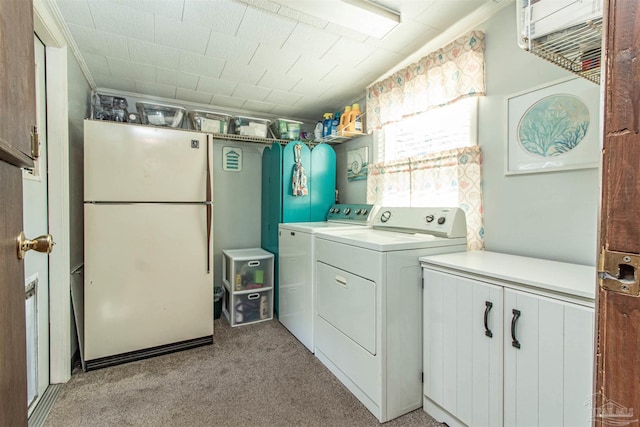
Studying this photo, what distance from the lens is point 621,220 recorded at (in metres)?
0.44

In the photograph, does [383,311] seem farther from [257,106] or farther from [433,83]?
[257,106]

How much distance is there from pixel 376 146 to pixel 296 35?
1.19m

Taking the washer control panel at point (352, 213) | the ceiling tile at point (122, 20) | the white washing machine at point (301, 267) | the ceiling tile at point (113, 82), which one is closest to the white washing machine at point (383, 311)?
the white washing machine at point (301, 267)

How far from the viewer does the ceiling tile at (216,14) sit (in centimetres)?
170

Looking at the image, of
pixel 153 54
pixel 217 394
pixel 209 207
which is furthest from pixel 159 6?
pixel 217 394

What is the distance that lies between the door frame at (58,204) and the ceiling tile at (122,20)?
29 cm

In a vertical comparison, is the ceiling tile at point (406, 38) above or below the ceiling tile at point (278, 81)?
above

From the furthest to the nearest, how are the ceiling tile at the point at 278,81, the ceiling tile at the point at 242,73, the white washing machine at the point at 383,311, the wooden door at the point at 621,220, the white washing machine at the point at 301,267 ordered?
1. the ceiling tile at the point at 278,81
2. the ceiling tile at the point at 242,73
3. the white washing machine at the point at 301,267
4. the white washing machine at the point at 383,311
5. the wooden door at the point at 621,220

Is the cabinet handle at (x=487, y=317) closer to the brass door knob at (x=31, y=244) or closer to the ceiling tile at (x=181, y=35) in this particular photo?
the brass door knob at (x=31, y=244)

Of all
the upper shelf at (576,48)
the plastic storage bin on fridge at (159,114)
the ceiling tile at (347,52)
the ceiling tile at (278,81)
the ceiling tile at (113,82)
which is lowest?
the upper shelf at (576,48)

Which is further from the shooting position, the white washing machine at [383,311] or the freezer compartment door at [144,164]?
the freezer compartment door at [144,164]

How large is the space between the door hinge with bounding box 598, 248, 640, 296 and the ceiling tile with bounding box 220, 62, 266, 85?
8.52ft

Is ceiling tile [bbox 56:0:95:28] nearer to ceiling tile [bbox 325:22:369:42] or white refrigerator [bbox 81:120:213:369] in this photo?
white refrigerator [bbox 81:120:213:369]

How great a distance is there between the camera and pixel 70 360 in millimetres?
2000
